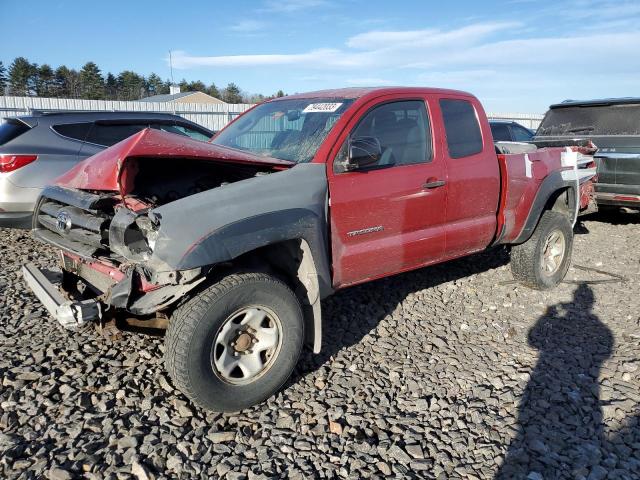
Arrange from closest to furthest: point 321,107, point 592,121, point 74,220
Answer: point 74,220 < point 321,107 < point 592,121

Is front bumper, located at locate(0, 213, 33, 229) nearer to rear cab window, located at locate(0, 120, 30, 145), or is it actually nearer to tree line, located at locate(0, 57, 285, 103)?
rear cab window, located at locate(0, 120, 30, 145)

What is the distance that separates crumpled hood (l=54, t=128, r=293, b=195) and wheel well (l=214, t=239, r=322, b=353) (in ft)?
1.81

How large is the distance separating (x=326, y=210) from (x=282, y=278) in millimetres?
540

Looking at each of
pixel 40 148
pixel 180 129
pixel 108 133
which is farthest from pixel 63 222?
pixel 180 129

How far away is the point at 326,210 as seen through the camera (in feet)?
10.5

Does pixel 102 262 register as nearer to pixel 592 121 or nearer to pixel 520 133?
pixel 592 121

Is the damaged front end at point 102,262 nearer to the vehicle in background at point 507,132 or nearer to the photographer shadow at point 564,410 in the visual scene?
the photographer shadow at point 564,410

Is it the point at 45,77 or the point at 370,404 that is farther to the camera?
the point at 45,77

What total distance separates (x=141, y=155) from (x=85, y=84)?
2262 inches

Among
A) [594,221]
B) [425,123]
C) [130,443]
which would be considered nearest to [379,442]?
[130,443]

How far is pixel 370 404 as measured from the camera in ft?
10.1

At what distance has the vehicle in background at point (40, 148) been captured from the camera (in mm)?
5539

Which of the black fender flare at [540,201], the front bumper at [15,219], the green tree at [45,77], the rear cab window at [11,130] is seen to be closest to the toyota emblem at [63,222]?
the front bumper at [15,219]

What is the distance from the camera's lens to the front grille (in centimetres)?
301
